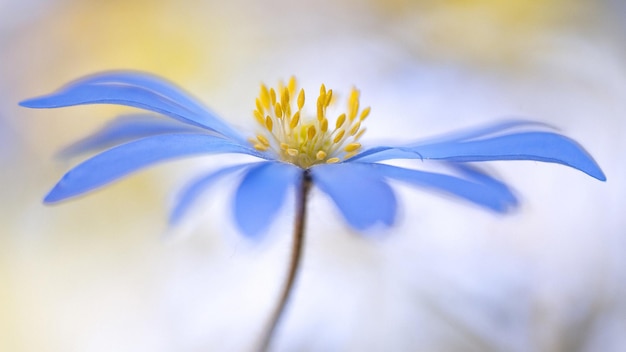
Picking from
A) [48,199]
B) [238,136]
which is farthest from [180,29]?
[48,199]

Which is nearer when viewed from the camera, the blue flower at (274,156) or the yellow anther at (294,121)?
the blue flower at (274,156)

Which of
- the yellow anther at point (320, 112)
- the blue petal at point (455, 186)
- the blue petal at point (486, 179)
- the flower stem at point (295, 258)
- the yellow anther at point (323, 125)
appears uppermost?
the yellow anther at point (320, 112)

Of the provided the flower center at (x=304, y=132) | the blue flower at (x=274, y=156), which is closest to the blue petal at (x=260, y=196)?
the blue flower at (x=274, y=156)

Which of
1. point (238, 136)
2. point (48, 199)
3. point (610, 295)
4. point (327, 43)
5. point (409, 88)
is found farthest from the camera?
point (327, 43)

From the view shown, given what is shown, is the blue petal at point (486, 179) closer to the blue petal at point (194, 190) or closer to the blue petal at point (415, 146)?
the blue petal at point (415, 146)

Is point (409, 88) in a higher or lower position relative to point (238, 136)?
higher

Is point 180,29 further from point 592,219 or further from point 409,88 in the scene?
point 592,219

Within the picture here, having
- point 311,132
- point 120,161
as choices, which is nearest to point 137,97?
point 120,161
